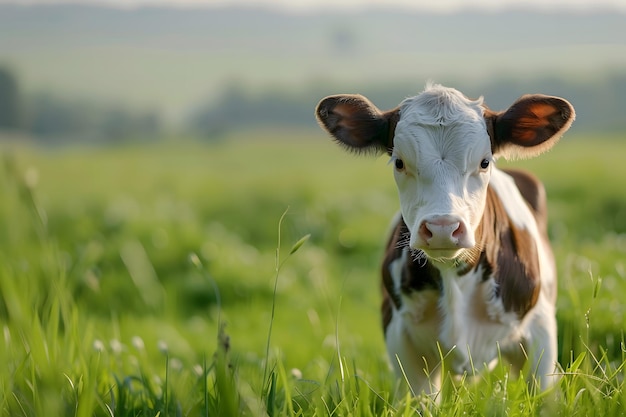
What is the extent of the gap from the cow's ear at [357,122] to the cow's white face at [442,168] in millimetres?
154

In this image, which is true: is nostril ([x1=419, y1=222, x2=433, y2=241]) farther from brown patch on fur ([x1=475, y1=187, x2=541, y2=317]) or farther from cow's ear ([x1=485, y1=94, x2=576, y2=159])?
cow's ear ([x1=485, y1=94, x2=576, y2=159])

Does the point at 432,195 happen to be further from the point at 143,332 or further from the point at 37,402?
the point at 143,332

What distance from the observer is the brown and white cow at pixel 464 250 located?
14.3 feet

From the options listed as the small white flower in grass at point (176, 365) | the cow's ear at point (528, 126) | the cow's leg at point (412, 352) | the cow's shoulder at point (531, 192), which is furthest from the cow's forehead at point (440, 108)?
the small white flower in grass at point (176, 365)

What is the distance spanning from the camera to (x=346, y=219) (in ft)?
45.8

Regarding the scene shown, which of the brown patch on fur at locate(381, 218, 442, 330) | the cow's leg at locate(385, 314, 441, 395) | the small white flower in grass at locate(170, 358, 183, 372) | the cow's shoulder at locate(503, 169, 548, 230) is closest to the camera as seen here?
the brown patch on fur at locate(381, 218, 442, 330)

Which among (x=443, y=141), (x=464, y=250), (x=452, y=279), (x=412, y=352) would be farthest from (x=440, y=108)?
(x=412, y=352)

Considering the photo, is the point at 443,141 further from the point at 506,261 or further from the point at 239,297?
the point at 239,297

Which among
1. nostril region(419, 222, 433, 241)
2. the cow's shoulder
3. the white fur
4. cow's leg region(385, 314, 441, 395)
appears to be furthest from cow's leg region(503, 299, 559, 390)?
nostril region(419, 222, 433, 241)

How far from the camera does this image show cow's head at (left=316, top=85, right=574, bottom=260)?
400 centimetres

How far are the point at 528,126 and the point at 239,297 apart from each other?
6249mm

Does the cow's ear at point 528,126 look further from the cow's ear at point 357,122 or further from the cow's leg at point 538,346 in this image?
the cow's leg at point 538,346

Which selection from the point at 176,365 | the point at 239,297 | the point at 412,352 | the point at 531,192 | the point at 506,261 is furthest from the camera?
the point at 239,297

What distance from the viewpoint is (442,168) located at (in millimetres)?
4258
